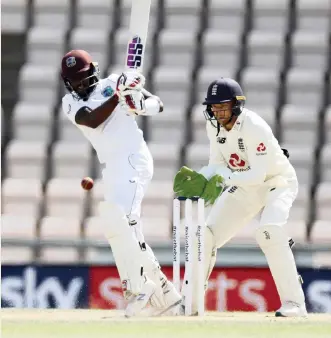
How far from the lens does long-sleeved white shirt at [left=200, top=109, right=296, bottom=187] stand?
5.96 m

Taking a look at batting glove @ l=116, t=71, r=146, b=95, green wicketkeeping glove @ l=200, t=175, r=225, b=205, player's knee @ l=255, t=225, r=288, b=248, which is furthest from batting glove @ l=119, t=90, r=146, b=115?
player's knee @ l=255, t=225, r=288, b=248

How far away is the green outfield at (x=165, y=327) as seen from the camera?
4.93 metres

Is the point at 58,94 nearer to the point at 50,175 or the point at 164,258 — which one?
the point at 50,175

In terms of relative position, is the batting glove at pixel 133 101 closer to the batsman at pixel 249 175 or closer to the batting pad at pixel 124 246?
the batsman at pixel 249 175

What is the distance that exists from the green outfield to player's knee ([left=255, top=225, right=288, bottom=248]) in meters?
0.46

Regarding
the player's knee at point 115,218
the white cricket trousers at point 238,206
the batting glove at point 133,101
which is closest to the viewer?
the player's knee at point 115,218

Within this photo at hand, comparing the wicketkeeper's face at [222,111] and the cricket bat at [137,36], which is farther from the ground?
the cricket bat at [137,36]

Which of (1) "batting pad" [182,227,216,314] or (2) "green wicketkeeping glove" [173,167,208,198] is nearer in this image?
(2) "green wicketkeeping glove" [173,167,208,198]

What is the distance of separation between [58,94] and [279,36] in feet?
6.58

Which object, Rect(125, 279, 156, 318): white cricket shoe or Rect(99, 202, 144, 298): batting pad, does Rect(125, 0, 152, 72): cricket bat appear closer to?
Rect(99, 202, 144, 298): batting pad

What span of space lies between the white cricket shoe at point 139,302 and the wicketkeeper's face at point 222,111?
0.92m

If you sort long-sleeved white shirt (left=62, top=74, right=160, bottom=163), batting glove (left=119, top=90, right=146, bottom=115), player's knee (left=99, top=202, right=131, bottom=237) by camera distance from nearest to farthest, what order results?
player's knee (left=99, top=202, right=131, bottom=237), batting glove (left=119, top=90, right=146, bottom=115), long-sleeved white shirt (left=62, top=74, right=160, bottom=163)

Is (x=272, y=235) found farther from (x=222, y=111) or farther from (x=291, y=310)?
(x=222, y=111)

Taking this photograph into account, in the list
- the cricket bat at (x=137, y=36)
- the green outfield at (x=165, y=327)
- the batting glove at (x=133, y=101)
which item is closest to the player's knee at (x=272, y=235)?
the green outfield at (x=165, y=327)
